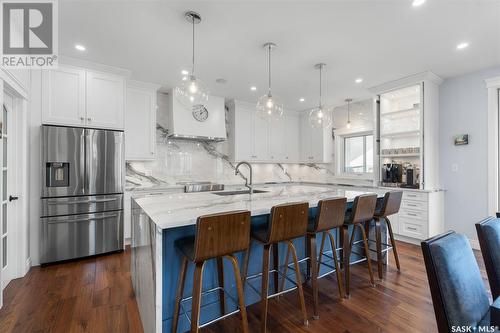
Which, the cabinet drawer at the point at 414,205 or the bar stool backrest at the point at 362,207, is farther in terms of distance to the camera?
the cabinet drawer at the point at 414,205

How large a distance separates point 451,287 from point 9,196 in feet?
12.2

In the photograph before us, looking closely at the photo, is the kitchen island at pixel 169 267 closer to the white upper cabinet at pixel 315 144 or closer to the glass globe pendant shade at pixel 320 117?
the glass globe pendant shade at pixel 320 117

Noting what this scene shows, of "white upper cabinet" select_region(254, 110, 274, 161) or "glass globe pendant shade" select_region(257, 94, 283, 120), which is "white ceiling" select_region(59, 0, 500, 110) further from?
"white upper cabinet" select_region(254, 110, 274, 161)

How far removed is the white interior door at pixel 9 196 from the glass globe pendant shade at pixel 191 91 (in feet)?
6.25

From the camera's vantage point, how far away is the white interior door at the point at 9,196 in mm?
2508

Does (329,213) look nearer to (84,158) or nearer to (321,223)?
(321,223)

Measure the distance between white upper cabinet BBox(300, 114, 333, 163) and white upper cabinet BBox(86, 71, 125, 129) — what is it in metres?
3.96

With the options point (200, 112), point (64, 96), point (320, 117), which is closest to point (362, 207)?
point (320, 117)

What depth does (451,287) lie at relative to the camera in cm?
91

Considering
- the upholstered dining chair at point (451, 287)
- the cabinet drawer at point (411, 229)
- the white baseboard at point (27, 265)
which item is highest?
the upholstered dining chair at point (451, 287)

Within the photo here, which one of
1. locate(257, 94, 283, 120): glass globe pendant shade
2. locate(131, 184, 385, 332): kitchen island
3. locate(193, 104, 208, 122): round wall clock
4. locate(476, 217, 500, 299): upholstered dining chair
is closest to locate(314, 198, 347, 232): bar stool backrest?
locate(131, 184, 385, 332): kitchen island

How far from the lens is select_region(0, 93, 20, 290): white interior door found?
251 cm

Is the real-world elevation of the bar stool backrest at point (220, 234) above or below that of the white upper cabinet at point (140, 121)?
below

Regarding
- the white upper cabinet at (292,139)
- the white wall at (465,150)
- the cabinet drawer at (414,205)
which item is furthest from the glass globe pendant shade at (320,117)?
the white upper cabinet at (292,139)
